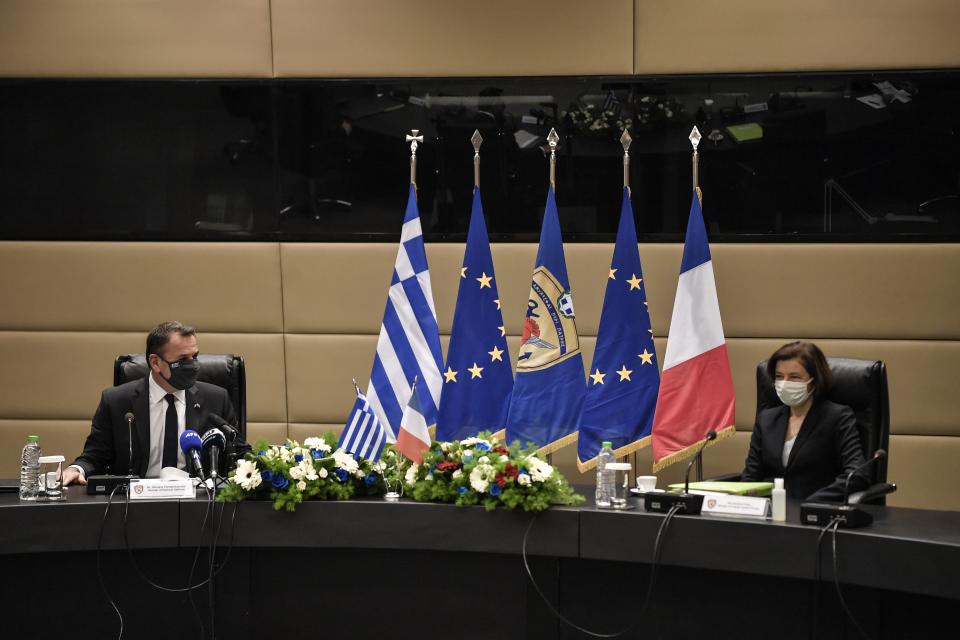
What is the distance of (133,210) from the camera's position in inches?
201

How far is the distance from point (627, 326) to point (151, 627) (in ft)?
7.10

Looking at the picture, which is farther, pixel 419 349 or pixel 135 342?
pixel 135 342

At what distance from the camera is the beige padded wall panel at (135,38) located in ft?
16.4

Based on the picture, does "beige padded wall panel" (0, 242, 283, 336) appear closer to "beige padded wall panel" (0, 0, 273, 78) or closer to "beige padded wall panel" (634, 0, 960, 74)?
"beige padded wall panel" (0, 0, 273, 78)

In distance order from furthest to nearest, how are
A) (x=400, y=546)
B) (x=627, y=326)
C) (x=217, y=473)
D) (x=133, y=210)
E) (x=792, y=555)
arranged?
(x=133, y=210) → (x=627, y=326) → (x=217, y=473) → (x=400, y=546) → (x=792, y=555)

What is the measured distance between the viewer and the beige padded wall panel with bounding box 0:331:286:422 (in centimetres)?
508

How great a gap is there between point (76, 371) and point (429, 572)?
8.21 ft

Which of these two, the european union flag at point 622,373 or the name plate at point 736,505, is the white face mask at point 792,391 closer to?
the name plate at point 736,505

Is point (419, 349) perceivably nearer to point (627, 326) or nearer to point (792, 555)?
point (627, 326)

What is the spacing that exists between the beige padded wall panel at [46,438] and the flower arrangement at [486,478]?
7.68ft

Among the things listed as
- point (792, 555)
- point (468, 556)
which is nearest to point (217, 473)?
point (468, 556)

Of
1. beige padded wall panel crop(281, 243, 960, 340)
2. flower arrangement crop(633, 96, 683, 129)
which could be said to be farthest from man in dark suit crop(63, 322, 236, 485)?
flower arrangement crop(633, 96, 683, 129)

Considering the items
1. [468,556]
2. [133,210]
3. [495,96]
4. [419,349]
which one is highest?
[495,96]

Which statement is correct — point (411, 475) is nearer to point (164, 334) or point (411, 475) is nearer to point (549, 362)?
point (164, 334)
